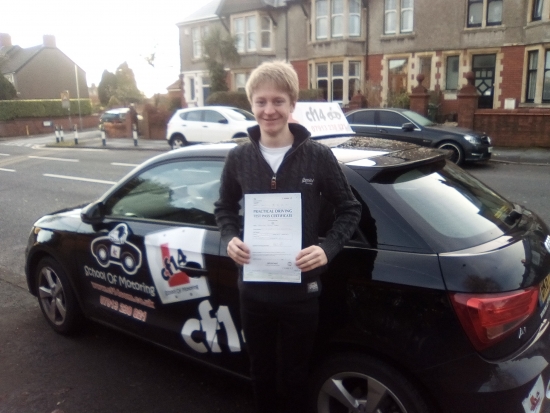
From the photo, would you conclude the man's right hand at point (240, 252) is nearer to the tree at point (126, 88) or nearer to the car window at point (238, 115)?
the car window at point (238, 115)

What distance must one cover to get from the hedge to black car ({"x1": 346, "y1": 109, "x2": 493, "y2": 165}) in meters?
32.6

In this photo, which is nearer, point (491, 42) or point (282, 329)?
point (282, 329)

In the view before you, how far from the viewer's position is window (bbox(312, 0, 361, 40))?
25719 millimetres

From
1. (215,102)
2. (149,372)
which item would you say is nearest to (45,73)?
(215,102)

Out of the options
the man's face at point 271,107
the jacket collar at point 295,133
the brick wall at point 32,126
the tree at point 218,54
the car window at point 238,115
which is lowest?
the brick wall at point 32,126

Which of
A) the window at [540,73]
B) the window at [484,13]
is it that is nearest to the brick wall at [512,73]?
the window at [540,73]

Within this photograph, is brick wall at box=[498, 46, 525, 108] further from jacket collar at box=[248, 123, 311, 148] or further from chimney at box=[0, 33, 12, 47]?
chimney at box=[0, 33, 12, 47]

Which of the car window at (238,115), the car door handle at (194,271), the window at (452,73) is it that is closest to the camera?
the car door handle at (194,271)

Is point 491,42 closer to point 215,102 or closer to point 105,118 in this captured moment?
point 215,102

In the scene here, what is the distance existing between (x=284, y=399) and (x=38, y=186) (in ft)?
37.6

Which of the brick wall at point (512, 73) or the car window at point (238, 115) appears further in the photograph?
the brick wall at point (512, 73)

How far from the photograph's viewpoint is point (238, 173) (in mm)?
2357

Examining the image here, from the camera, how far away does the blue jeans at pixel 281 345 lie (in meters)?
2.30

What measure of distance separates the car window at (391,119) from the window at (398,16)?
1254 cm
